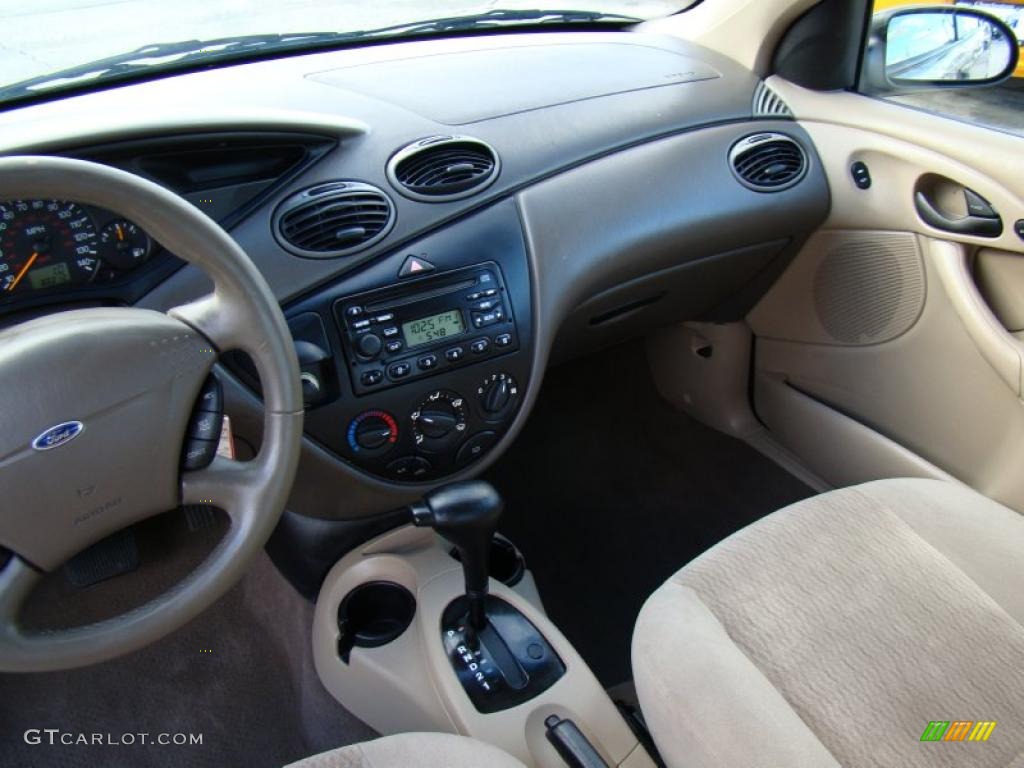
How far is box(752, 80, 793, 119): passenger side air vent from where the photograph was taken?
5.86 feet

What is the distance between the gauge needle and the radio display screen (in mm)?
490

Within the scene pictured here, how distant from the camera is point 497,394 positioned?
145cm

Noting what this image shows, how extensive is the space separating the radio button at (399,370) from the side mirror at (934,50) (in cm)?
113

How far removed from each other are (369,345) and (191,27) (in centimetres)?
78

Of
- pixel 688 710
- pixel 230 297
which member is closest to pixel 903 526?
pixel 688 710

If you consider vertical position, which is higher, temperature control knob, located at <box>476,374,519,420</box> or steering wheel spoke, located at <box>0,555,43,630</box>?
steering wheel spoke, located at <box>0,555,43,630</box>

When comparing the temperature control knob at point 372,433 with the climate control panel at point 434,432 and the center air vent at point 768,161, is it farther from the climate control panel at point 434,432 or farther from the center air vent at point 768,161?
the center air vent at point 768,161

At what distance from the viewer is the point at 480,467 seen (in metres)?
1.51

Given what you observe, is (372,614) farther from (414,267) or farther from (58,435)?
(58,435)

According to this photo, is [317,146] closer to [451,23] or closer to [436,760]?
[451,23]

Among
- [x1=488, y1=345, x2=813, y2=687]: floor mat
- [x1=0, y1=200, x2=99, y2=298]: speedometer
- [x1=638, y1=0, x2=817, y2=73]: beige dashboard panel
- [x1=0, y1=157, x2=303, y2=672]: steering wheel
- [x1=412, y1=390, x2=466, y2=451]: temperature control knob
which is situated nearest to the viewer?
[x1=0, y1=157, x2=303, y2=672]: steering wheel

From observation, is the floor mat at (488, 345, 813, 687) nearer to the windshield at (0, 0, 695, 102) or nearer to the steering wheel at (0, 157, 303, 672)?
the windshield at (0, 0, 695, 102)

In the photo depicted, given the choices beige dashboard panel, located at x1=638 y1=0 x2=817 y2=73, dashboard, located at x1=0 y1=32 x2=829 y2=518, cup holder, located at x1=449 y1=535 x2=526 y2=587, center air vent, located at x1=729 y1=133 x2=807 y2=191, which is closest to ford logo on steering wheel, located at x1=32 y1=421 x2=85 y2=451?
dashboard, located at x1=0 y1=32 x2=829 y2=518

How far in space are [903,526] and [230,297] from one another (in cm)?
99
